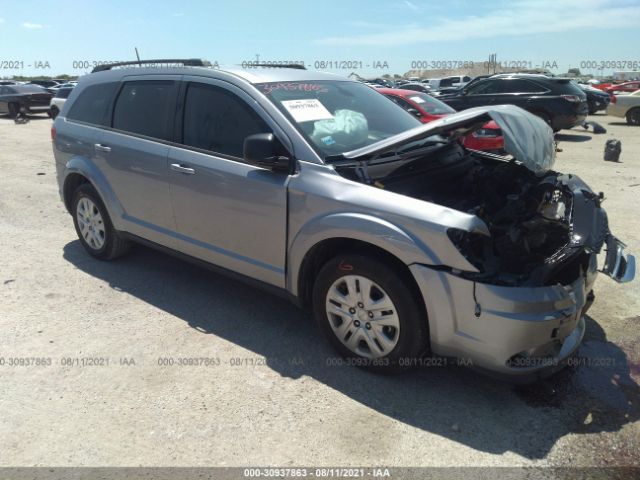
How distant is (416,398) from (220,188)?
192 centimetres

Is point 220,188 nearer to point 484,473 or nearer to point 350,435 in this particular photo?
point 350,435

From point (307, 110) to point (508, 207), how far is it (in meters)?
1.52

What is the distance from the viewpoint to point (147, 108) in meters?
4.29

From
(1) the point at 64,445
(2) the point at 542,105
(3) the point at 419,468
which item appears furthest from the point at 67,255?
(2) the point at 542,105

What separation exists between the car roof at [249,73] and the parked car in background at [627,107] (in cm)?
1690

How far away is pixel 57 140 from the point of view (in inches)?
201

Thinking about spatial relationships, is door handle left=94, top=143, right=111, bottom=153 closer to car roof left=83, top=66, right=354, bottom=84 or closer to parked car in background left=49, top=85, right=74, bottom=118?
car roof left=83, top=66, right=354, bottom=84

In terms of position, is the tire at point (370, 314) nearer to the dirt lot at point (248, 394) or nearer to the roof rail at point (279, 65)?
the dirt lot at point (248, 394)

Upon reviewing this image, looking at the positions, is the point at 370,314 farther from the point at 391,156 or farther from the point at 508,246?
the point at 391,156

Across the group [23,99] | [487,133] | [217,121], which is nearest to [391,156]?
[217,121]

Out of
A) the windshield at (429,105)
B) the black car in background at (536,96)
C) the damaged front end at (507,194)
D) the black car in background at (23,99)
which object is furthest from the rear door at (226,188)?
the black car in background at (23,99)

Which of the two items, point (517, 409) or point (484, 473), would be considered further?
point (517, 409)

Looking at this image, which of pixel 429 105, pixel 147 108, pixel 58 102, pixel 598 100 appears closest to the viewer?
pixel 147 108

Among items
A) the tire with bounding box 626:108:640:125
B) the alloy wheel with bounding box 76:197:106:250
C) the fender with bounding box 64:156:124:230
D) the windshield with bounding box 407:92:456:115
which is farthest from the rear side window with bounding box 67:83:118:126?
the tire with bounding box 626:108:640:125
